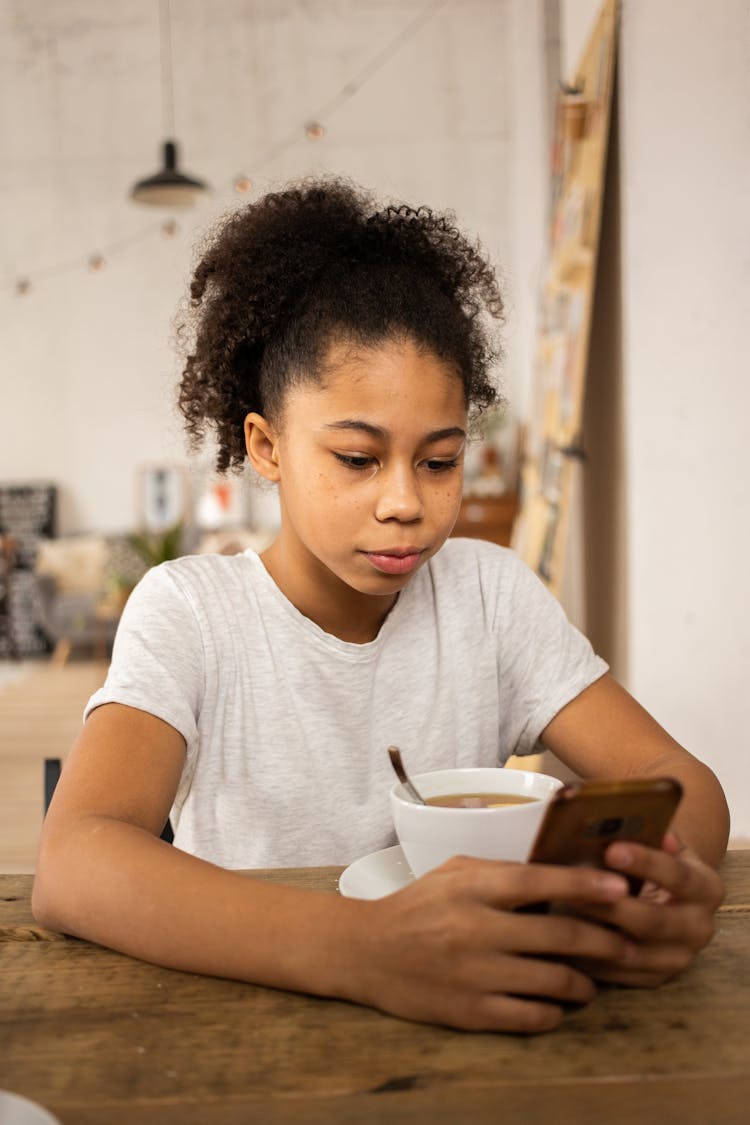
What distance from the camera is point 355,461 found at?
94 cm

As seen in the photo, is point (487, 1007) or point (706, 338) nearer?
point (487, 1007)

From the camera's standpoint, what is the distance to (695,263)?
252 centimetres

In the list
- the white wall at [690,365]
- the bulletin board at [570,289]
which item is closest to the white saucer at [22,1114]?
the white wall at [690,365]

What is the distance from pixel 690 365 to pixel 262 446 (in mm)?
1694

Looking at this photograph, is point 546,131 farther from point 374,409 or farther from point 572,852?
point 572,852

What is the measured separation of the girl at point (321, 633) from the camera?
0.82 meters

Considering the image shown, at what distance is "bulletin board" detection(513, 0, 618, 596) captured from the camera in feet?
9.36

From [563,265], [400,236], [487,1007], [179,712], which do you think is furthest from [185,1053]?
[563,265]

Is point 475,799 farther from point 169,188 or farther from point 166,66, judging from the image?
point 166,66

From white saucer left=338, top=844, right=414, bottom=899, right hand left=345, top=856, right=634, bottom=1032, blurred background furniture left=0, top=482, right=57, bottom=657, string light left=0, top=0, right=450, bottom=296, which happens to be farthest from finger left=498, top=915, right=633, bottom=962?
string light left=0, top=0, right=450, bottom=296

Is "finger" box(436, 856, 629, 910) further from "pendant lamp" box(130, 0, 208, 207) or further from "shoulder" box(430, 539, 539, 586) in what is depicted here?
"pendant lamp" box(130, 0, 208, 207)

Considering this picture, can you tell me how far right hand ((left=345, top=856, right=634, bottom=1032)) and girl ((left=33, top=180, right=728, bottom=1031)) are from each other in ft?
0.33

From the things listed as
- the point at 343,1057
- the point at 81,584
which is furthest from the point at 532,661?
the point at 81,584

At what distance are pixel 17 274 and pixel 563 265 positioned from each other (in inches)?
201
